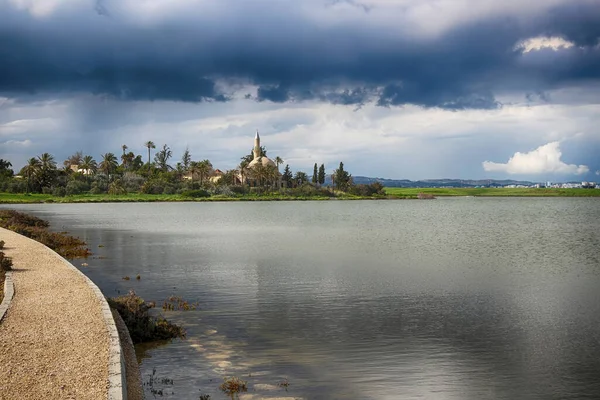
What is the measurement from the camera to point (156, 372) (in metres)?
13.7

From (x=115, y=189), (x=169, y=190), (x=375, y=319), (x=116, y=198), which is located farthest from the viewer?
(x=169, y=190)

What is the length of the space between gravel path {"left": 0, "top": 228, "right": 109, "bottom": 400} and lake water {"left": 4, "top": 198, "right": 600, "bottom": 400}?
1.83 meters

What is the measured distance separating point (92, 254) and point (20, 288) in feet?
64.8

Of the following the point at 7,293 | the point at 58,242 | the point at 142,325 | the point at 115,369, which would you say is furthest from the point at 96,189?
the point at 115,369

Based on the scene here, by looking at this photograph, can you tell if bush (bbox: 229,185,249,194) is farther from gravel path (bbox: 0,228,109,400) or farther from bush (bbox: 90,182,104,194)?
gravel path (bbox: 0,228,109,400)

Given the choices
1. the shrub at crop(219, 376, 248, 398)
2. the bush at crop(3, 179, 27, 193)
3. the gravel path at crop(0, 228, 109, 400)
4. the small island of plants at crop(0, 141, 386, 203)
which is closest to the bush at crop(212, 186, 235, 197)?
the small island of plants at crop(0, 141, 386, 203)

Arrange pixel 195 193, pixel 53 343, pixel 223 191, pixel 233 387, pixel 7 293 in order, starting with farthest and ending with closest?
pixel 223 191 → pixel 195 193 → pixel 7 293 → pixel 233 387 → pixel 53 343

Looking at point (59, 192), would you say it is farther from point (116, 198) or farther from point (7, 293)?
point (7, 293)

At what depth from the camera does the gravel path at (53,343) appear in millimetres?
9867

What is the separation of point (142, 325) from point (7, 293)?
A: 445 centimetres

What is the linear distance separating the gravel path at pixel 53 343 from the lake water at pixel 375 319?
1.83 meters

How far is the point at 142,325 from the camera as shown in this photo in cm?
1695

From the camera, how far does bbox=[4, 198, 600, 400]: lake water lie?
13461 millimetres

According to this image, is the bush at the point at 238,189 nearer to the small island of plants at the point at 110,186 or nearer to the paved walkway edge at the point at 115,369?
the small island of plants at the point at 110,186
